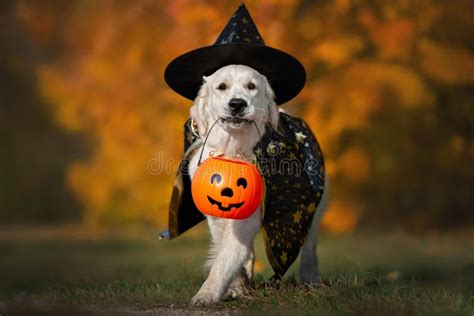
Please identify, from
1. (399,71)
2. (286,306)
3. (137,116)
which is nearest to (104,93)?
(137,116)

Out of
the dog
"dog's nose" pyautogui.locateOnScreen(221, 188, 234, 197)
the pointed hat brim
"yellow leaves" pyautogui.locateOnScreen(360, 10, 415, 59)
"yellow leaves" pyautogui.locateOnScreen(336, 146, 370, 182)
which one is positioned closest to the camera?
"dog's nose" pyautogui.locateOnScreen(221, 188, 234, 197)

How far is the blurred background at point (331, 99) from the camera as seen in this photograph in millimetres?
8656

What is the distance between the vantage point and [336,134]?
8727mm

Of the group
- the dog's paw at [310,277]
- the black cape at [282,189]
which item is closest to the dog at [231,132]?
the black cape at [282,189]

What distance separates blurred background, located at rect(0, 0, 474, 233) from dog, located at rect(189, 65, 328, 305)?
4465 mm

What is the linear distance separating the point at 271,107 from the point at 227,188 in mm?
728

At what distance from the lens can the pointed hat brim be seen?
4.00 m

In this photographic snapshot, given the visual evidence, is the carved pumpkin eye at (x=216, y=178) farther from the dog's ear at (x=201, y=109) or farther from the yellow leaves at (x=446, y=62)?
the yellow leaves at (x=446, y=62)

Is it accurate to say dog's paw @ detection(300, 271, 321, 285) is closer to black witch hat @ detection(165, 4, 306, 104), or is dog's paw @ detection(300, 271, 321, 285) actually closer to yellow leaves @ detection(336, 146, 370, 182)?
black witch hat @ detection(165, 4, 306, 104)

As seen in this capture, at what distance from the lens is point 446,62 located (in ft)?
29.0

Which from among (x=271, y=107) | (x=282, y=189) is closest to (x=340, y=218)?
(x=282, y=189)

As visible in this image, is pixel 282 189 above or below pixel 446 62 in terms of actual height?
below

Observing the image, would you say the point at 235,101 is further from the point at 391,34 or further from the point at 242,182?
the point at 391,34

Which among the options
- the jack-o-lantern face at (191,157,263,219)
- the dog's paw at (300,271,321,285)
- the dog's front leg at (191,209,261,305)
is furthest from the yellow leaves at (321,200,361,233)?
the jack-o-lantern face at (191,157,263,219)
